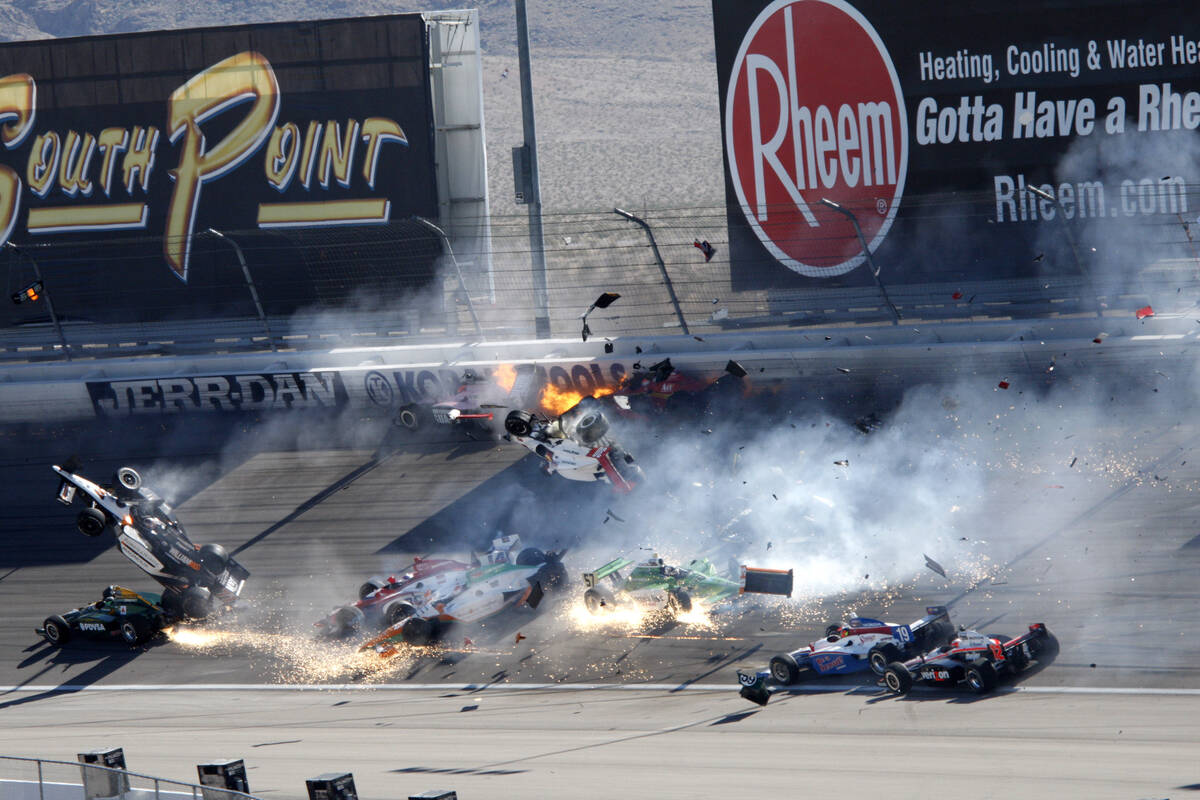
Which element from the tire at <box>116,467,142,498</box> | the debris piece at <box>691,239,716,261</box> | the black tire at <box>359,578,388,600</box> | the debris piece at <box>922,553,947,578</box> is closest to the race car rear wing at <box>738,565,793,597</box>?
the debris piece at <box>922,553,947,578</box>

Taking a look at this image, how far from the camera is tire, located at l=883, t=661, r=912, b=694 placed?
11.1m

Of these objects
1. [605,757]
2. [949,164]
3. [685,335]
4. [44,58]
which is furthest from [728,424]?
[44,58]

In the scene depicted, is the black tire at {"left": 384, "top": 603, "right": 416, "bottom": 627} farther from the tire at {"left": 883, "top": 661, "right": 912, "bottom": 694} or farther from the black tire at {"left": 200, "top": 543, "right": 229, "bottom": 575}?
the tire at {"left": 883, "top": 661, "right": 912, "bottom": 694}

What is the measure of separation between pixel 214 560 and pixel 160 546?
688 millimetres

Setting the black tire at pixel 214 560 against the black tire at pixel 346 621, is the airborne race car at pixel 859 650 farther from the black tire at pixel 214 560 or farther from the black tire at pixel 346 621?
the black tire at pixel 214 560

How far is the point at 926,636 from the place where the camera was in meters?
11.8

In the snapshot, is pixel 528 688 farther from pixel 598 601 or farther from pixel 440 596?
pixel 440 596

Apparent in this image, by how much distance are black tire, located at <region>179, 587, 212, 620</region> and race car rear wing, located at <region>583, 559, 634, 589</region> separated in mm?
4222

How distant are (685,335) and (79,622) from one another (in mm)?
8671

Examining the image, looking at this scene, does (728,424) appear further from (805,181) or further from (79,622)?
(79,622)

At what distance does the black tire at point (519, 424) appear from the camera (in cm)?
1608

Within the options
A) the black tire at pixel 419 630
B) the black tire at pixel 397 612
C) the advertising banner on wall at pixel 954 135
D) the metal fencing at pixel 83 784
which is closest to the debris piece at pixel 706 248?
the advertising banner on wall at pixel 954 135

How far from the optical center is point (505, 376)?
18.5 m

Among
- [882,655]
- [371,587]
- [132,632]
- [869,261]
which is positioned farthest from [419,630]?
[869,261]
